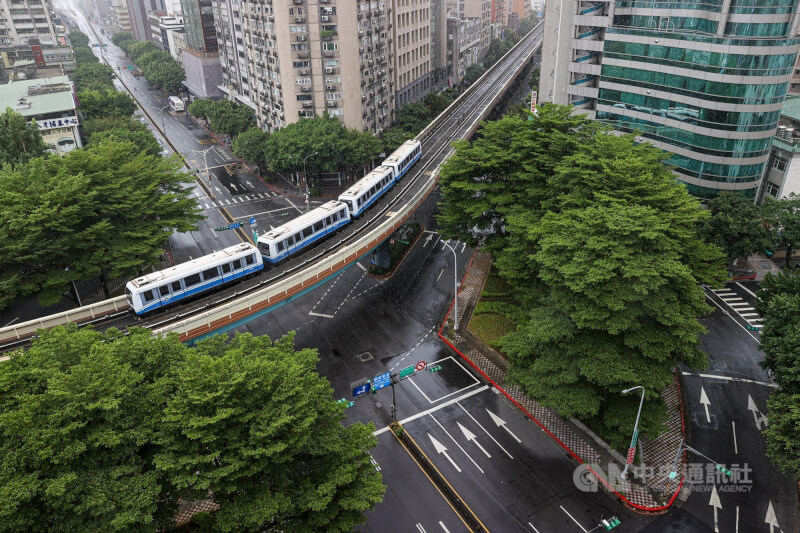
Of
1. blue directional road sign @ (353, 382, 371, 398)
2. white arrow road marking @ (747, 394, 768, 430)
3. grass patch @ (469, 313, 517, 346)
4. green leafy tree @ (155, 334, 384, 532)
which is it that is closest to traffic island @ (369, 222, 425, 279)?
grass patch @ (469, 313, 517, 346)

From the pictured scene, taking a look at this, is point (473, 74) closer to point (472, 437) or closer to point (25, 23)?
point (25, 23)

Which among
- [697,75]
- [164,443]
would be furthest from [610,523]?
[697,75]

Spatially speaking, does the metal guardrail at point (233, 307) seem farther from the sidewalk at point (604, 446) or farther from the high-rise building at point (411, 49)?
the high-rise building at point (411, 49)

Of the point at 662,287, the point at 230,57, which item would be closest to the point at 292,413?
the point at 662,287

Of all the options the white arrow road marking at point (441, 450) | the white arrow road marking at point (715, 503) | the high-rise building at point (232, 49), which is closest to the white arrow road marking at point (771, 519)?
the white arrow road marking at point (715, 503)

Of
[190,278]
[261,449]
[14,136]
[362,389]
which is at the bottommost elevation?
[362,389]

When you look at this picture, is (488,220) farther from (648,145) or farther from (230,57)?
(230,57)
